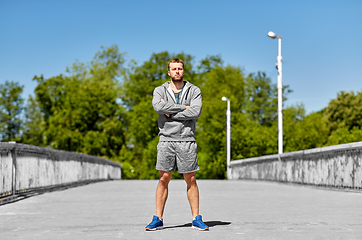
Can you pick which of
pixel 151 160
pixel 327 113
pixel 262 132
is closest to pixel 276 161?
pixel 151 160

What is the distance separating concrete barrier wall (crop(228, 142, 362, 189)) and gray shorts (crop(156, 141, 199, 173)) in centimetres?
640

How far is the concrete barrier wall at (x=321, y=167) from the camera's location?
11.0 metres

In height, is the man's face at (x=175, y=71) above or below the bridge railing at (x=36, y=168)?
above

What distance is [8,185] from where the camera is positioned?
9.10 meters

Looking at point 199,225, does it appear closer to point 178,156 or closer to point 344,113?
point 178,156

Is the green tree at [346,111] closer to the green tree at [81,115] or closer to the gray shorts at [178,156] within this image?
the green tree at [81,115]

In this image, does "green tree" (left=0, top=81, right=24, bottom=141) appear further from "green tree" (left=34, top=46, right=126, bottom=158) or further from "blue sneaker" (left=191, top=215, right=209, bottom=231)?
"blue sneaker" (left=191, top=215, right=209, bottom=231)

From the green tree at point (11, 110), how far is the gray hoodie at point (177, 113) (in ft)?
198

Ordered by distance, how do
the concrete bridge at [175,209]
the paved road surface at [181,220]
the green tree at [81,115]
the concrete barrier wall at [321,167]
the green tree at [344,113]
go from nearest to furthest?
the paved road surface at [181,220] < the concrete bridge at [175,209] < the concrete barrier wall at [321,167] < the green tree at [81,115] < the green tree at [344,113]

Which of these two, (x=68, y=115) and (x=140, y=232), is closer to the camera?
(x=140, y=232)

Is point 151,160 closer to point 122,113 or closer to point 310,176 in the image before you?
point 122,113

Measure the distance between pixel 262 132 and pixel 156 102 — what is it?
56.4 meters

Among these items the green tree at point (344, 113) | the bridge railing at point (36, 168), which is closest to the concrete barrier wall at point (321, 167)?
the bridge railing at point (36, 168)

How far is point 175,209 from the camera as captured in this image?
7.69 meters
